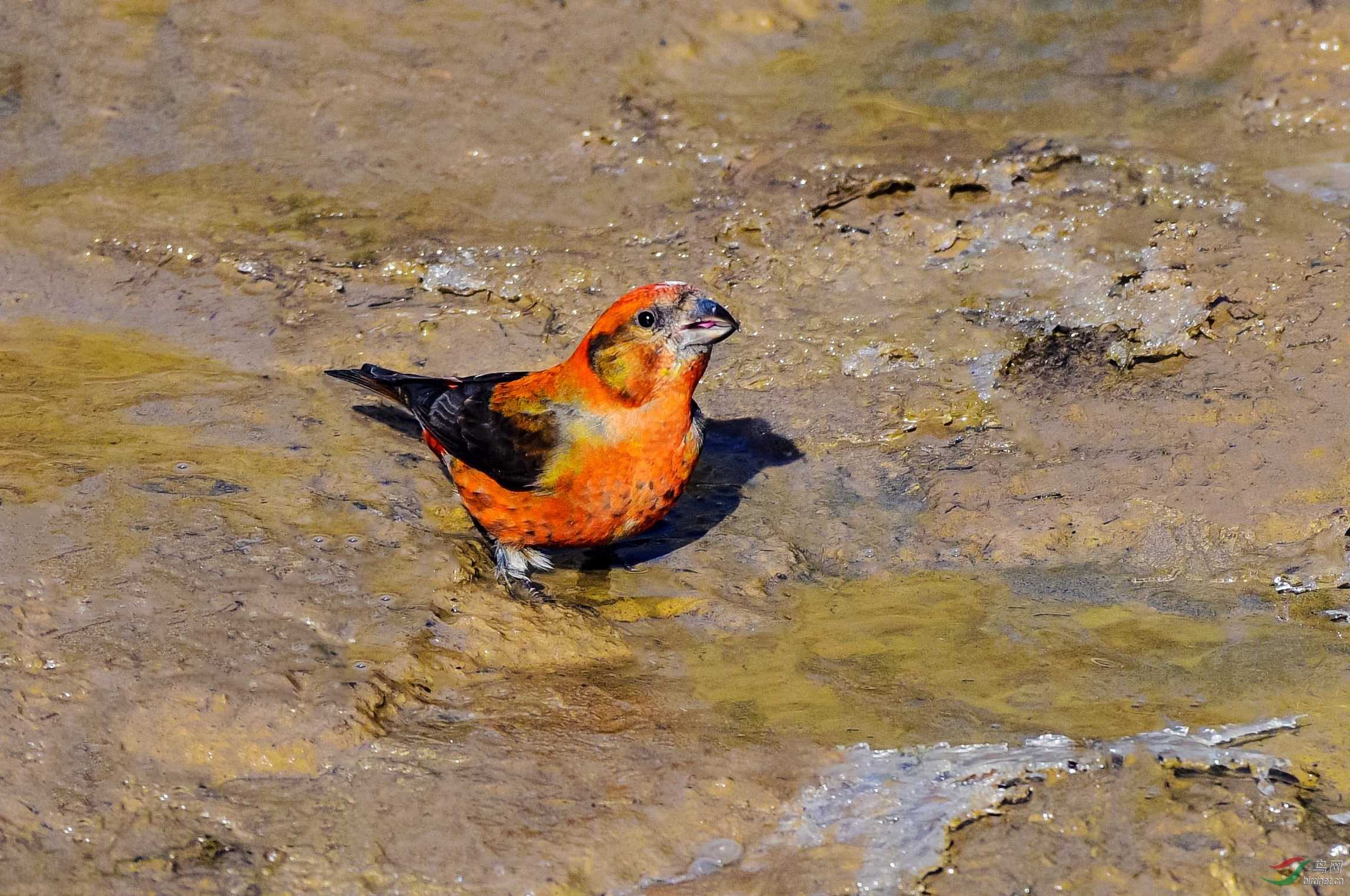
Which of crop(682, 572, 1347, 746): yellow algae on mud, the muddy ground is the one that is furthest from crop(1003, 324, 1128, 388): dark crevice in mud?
crop(682, 572, 1347, 746): yellow algae on mud

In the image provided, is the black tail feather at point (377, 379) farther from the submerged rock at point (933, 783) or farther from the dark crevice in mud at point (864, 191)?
the submerged rock at point (933, 783)

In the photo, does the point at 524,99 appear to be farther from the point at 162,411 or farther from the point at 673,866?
the point at 673,866

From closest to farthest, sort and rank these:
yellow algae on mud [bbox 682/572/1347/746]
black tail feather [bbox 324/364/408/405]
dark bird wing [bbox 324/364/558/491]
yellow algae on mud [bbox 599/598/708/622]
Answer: yellow algae on mud [bbox 682/572/1347/746] < yellow algae on mud [bbox 599/598/708/622] < dark bird wing [bbox 324/364/558/491] < black tail feather [bbox 324/364/408/405]

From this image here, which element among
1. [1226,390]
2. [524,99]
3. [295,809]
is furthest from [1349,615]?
[524,99]

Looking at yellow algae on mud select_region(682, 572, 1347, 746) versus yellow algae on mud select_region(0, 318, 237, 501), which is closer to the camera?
yellow algae on mud select_region(682, 572, 1347, 746)

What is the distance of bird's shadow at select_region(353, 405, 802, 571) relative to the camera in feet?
16.7

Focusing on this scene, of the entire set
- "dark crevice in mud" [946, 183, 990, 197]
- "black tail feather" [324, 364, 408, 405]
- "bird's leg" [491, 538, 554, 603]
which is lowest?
"bird's leg" [491, 538, 554, 603]

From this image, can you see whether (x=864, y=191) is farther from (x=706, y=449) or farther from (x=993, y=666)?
(x=993, y=666)

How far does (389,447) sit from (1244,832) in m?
3.67

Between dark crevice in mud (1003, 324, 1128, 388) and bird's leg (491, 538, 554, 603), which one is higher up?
dark crevice in mud (1003, 324, 1128, 388)

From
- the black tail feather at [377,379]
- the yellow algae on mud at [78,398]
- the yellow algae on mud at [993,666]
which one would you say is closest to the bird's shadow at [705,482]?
the black tail feather at [377,379]

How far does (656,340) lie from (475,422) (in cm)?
89

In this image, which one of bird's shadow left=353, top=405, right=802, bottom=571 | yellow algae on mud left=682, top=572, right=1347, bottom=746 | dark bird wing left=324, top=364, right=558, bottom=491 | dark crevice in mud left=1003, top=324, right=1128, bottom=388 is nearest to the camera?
yellow algae on mud left=682, top=572, right=1347, bottom=746

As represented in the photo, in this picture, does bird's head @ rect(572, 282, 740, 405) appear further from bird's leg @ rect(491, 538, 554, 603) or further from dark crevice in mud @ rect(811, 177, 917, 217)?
dark crevice in mud @ rect(811, 177, 917, 217)
